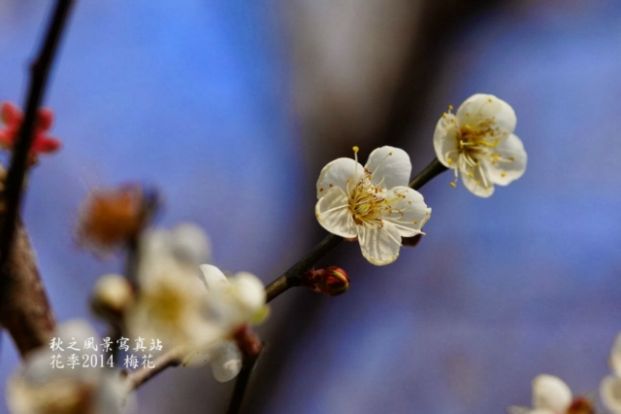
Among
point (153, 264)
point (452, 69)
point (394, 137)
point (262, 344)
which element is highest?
point (153, 264)

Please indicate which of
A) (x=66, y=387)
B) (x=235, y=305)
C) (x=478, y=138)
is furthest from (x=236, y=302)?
(x=478, y=138)

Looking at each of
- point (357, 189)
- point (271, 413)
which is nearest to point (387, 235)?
point (357, 189)

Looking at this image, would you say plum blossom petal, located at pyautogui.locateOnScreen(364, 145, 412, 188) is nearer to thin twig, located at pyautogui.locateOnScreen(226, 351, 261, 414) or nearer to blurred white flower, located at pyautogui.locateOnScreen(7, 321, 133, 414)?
thin twig, located at pyautogui.locateOnScreen(226, 351, 261, 414)

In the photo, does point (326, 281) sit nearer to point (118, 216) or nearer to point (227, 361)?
point (227, 361)

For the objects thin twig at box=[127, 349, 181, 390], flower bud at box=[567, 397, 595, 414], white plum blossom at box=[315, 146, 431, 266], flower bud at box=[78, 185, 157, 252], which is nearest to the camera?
flower bud at box=[78, 185, 157, 252]

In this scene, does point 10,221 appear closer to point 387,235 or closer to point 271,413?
point 387,235

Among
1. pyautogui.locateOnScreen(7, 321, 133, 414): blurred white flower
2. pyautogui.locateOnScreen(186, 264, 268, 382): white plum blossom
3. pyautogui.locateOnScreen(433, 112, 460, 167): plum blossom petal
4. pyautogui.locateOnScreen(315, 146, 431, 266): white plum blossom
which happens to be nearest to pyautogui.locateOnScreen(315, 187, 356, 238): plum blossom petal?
pyautogui.locateOnScreen(315, 146, 431, 266): white plum blossom
